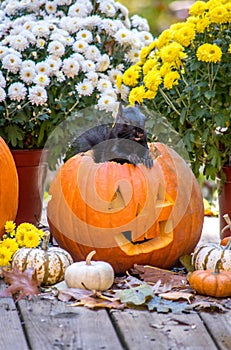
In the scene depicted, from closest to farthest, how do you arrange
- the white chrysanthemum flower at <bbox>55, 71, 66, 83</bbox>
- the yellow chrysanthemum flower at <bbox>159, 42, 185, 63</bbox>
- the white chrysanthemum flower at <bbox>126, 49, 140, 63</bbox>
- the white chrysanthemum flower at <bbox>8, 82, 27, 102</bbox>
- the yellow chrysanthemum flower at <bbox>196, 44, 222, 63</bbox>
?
the yellow chrysanthemum flower at <bbox>196, 44, 222, 63</bbox>
the yellow chrysanthemum flower at <bbox>159, 42, 185, 63</bbox>
the white chrysanthemum flower at <bbox>8, 82, 27, 102</bbox>
the white chrysanthemum flower at <bbox>55, 71, 66, 83</bbox>
the white chrysanthemum flower at <bbox>126, 49, 140, 63</bbox>

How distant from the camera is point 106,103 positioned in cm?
362

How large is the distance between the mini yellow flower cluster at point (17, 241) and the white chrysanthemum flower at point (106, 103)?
83 cm

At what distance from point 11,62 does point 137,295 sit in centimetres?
142

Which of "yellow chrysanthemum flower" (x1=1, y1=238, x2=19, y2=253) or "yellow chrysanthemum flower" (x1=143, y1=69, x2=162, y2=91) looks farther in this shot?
"yellow chrysanthemum flower" (x1=143, y1=69, x2=162, y2=91)

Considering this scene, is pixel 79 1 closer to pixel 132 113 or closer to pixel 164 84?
pixel 164 84

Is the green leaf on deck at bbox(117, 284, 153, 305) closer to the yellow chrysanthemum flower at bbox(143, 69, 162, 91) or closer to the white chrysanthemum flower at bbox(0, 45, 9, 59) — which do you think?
the yellow chrysanthemum flower at bbox(143, 69, 162, 91)

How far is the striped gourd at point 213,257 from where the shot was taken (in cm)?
A: 285

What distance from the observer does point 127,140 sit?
3.04 m

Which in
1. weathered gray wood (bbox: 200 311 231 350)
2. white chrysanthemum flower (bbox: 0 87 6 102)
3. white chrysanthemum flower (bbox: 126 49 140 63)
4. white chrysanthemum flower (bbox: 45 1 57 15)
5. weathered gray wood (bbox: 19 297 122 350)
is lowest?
weathered gray wood (bbox: 200 311 231 350)

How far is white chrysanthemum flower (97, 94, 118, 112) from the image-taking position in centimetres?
362

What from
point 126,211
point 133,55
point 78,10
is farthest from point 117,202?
point 78,10

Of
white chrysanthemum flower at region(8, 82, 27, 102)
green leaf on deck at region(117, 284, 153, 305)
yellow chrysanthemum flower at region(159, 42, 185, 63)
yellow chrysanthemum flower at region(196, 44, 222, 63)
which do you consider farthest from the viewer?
white chrysanthemum flower at region(8, 82, 27, 102)

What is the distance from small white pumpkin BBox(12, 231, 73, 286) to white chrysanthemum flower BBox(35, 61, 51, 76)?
991 millimetres

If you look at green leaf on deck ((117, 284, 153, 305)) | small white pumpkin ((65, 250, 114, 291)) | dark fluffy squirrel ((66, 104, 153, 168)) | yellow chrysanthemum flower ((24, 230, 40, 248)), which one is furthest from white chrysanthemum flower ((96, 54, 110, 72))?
green leaf on deck ((117, 284, 153, 305))
